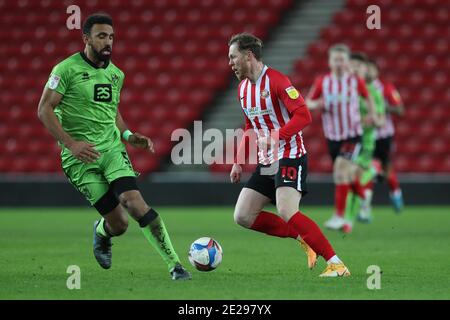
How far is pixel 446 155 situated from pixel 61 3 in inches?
371

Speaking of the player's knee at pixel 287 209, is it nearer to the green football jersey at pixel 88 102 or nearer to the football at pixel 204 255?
the football at pixel 204 255

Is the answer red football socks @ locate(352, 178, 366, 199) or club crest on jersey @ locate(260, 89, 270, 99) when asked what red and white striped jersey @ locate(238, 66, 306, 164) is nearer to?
club crest on jersey @ locate(260, 89, 270, 99)

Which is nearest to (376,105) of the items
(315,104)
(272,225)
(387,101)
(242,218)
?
(387,101)

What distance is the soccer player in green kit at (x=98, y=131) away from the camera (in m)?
6.84

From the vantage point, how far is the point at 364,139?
13.5 m

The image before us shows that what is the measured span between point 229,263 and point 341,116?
441 cm

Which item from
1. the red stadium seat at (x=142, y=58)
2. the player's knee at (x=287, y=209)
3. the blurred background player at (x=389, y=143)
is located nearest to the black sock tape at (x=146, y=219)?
the player's knee at (x=287, y=209)

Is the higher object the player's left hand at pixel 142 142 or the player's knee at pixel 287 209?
the player's left hand at pixel 142 142

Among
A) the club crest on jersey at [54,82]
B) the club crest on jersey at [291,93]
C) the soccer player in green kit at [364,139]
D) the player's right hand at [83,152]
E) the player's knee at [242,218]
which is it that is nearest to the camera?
the player's right hand at [83,152]

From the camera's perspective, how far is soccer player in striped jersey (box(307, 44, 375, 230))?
39.2 feet

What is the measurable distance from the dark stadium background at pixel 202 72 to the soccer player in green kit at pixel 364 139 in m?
2.95

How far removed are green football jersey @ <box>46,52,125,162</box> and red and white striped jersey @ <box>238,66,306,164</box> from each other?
1.08 meters

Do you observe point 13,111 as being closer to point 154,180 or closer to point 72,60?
point 154,180
